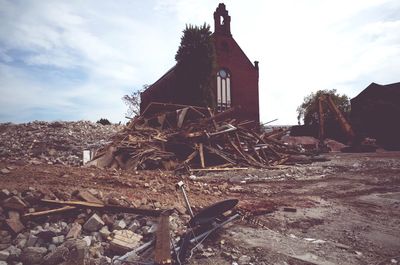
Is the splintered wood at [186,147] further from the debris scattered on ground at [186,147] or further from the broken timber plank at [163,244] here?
the broken timber plank at [163,244]

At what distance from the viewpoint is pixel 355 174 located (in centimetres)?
885

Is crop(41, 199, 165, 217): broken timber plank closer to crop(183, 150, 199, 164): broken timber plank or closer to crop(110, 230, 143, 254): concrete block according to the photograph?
crop(110, 230, 143, 254): concrete block

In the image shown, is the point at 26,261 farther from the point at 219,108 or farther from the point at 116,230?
the point at 219,108

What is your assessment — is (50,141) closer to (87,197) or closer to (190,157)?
(190,157)

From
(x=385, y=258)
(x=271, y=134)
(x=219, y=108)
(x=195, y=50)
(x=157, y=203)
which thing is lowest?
(x=385, y=258)

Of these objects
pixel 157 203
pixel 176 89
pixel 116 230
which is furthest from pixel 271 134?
pixel 116 230

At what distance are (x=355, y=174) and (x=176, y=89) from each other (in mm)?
14481

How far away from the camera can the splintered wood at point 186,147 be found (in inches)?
377

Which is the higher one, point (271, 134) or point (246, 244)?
point (271, 134)

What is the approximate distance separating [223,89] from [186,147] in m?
15.4

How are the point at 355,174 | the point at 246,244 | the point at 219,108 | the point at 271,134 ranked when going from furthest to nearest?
the point at 219,108
the point at 271,134
the point at 355,174
the point at 246,244

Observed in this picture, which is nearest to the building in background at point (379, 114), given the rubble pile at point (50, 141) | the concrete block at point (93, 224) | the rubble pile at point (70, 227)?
the rubble pile at point (50, 141)

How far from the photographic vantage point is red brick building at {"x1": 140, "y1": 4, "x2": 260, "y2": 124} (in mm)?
25078

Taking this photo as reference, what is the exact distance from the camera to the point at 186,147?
1064 centimetres
